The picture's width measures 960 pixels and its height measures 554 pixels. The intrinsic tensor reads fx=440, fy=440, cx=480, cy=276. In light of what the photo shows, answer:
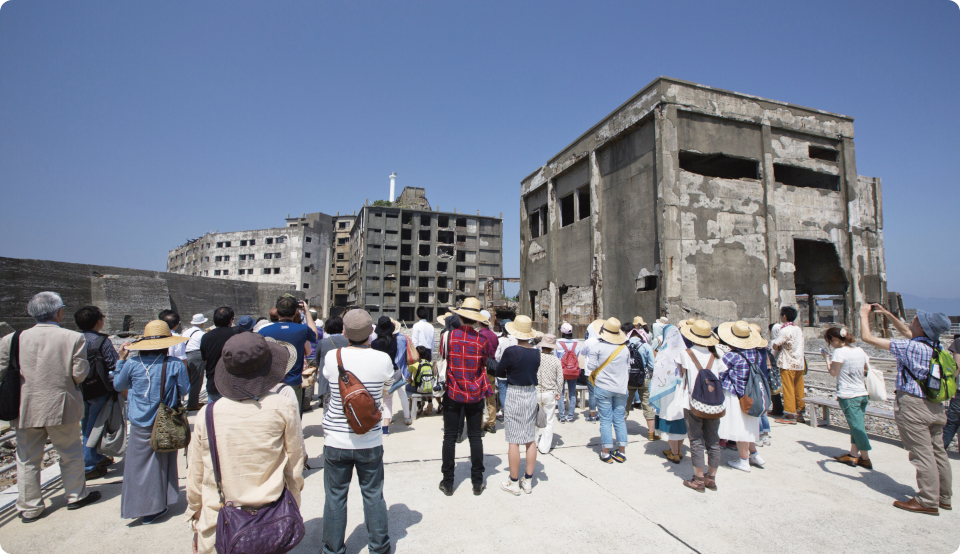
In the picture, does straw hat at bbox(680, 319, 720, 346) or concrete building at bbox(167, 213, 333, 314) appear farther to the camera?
concrete building at bbox(167, 213, 333, 314)

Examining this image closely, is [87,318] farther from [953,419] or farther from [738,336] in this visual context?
[953,419]

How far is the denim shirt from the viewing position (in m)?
3.93

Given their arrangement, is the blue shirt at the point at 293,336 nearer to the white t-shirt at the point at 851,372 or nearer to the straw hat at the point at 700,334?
the straw hat at the point at 700,334

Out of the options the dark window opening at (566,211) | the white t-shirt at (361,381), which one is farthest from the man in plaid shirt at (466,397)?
the dark window opening at (566,211)

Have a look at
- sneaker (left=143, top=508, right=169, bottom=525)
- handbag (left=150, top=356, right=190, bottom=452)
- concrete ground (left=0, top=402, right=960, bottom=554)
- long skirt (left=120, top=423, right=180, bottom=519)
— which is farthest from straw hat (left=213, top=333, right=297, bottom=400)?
sneaker (left=143, top=508, right=169, bottom=525)

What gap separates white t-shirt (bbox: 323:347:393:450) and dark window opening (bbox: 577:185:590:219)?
50.5 ft

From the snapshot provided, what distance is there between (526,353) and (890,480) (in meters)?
4.49

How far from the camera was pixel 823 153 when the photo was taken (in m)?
15.8

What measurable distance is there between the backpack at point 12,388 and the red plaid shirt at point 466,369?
382 centimetres

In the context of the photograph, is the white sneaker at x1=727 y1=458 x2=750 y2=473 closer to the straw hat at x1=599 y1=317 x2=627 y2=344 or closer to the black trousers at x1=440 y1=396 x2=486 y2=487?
the straw hat at x1=599 y1=317 x2=627 y2=344

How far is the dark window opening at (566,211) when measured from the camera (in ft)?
64.9

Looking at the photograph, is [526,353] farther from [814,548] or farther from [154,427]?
[154,427]

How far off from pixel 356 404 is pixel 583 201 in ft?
54.7

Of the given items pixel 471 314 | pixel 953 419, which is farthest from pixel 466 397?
pixel 953 419
